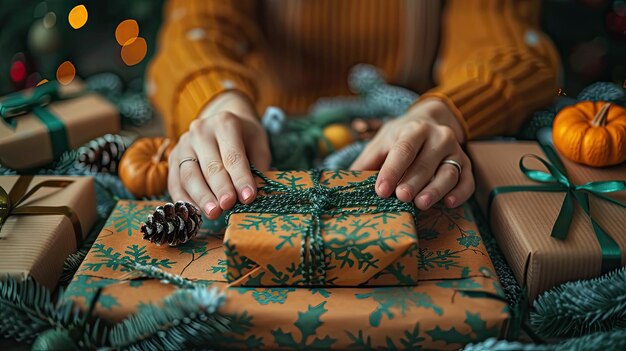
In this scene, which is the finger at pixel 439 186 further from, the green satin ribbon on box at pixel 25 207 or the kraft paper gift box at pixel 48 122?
the kraft paper gift box at pixel 48 122

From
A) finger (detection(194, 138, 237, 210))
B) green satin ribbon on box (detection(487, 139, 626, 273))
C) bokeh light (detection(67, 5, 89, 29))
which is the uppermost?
bokeh light (detection(67, 5, 89, 29))

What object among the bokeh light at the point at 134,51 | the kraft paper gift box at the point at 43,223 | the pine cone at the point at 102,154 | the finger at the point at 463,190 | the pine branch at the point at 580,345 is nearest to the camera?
the pine branch at the point at 580,345

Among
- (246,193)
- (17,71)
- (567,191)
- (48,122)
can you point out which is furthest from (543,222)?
(17,71)

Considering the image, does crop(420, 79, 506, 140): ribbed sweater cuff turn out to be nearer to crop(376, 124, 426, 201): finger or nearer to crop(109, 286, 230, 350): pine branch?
crop(376, 124, 426, 201): finger

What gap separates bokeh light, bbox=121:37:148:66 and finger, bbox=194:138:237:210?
61cm

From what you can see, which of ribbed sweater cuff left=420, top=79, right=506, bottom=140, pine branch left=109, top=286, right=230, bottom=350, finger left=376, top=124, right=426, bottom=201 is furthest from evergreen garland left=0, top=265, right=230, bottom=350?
ribbed sweater cuff left=420, top=79, right=506, bottom=140

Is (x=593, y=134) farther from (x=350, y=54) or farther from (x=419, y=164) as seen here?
(x=350, y=54)

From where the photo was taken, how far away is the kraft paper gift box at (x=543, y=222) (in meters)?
0.62

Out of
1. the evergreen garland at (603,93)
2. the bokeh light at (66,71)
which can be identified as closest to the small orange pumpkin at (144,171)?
the bokeh light at (66,71)

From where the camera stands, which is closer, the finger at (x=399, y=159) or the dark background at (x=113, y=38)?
the finger at (x=399, y=159)

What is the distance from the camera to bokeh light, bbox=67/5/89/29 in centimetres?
116

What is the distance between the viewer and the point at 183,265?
631 millimetres

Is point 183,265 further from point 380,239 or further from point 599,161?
point 599,161

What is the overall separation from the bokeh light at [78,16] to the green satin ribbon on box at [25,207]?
1.77 feet
